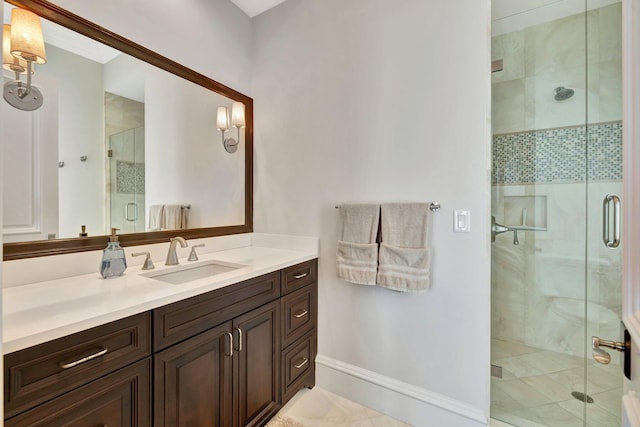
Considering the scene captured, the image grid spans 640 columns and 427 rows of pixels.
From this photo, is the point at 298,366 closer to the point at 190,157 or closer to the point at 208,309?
the point at 208,309

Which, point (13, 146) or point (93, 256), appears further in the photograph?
point (93, 256)

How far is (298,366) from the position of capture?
5.99ft

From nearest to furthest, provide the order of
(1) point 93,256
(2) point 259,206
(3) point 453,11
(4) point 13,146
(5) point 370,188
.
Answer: (4) point 13,146, (1) point 93,256, (3) point 453,11, (5) point 370,188, (2) point 259,206

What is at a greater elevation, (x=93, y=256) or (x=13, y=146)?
(x=13, y=146)

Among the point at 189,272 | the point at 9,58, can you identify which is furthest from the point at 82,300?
the point at 9,58

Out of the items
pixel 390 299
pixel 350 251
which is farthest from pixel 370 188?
pixel 390 299

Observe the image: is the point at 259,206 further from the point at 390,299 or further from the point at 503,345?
the point at 503,345

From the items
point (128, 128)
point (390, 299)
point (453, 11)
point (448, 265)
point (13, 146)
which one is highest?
point (453, 11)

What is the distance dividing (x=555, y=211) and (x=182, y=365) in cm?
203

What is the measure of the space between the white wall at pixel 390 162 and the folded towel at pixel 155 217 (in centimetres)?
75

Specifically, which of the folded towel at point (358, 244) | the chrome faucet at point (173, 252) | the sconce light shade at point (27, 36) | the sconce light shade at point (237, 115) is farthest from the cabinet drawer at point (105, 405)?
the sconce light shade at point (237, 115)

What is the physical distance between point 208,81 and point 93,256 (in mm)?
1288

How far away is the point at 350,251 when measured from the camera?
1.74m

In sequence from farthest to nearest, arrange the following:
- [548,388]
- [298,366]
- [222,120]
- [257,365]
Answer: [222,120]
[298,366]
[548,388]
[257,365]
